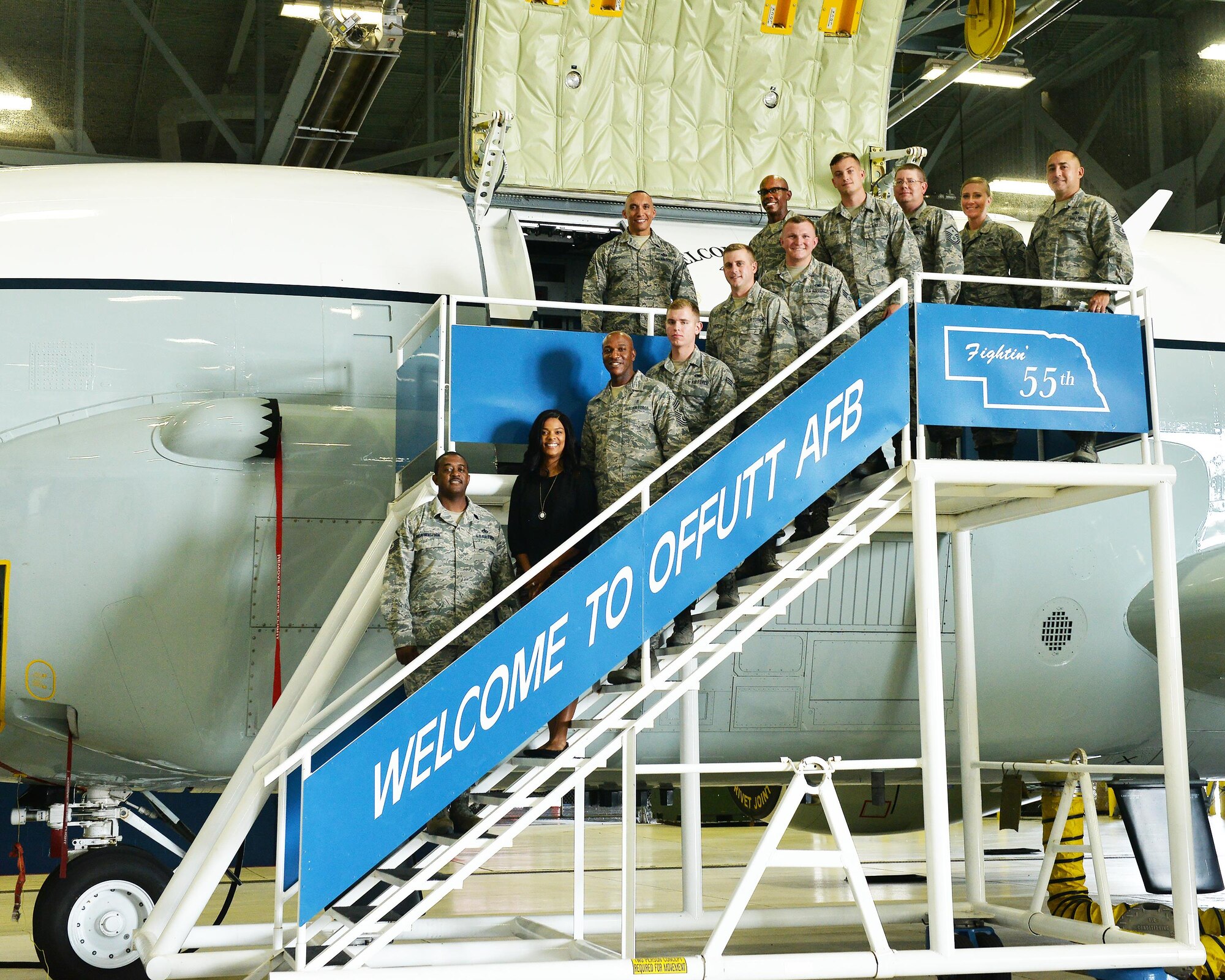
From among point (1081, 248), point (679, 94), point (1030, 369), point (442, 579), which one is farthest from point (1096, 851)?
point (679, 94)

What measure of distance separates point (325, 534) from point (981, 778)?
581 cm

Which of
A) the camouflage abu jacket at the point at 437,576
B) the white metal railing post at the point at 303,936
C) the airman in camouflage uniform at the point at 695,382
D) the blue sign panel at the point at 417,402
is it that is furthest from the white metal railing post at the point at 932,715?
the white metal railing post at the point at 303,936

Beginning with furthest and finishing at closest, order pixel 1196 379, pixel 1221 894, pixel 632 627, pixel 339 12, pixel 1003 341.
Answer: pixel 1221 894 → pixel 339 12 → pixel 1196 379 → pixel 1003 341 → pixel 632 627

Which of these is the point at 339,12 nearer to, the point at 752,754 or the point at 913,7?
the point at 752,754

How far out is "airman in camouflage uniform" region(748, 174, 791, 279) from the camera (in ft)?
24.8

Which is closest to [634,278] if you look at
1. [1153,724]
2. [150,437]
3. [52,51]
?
[150,437]

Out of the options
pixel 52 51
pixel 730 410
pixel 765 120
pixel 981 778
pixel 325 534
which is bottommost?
pixel 981 778

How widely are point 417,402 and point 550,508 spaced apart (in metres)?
1.26

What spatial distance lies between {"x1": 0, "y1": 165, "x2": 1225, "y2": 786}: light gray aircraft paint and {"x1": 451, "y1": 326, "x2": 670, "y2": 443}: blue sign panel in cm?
93

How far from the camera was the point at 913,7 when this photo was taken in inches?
695

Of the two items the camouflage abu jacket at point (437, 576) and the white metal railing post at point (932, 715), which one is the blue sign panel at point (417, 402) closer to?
the camouflage abu jacket at point (437, 576)

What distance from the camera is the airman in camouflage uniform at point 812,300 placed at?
22.0 ft

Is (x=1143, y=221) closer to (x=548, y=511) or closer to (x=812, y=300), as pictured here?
(x=812, y=300)

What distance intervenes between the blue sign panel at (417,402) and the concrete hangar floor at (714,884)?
4207mm
